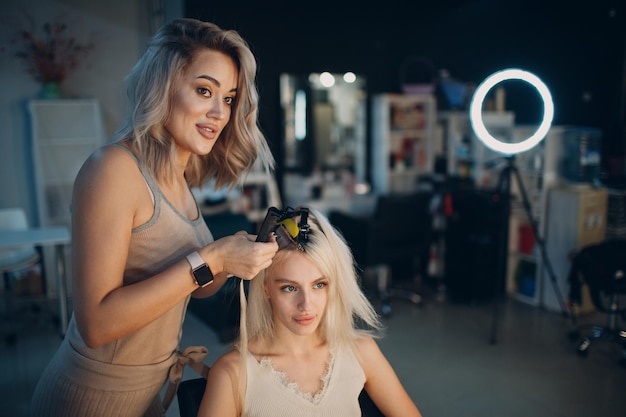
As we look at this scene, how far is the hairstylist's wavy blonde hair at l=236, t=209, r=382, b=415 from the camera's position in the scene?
1597 mm

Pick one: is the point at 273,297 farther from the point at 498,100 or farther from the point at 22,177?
the point at 498,100

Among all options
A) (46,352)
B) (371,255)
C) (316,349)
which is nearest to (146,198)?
(316,349)

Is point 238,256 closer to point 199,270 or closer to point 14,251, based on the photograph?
point 199,270

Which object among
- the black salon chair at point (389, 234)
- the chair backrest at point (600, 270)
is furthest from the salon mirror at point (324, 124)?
the chair backrest at point (600, 270)

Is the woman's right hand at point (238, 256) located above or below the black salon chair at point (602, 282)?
above

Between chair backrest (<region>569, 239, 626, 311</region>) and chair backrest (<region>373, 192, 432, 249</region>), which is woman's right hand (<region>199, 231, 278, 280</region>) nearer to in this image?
chair backrest (<region>569, 239, 626, 311</region>)

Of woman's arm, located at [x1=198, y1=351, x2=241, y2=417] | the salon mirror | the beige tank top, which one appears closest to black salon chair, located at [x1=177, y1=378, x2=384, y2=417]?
woman's arm, located at [x1=198, y1=351, x2=241, y2=417]

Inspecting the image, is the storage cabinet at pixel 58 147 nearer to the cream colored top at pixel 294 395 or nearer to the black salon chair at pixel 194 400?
the black salon chair at pixel 194 400

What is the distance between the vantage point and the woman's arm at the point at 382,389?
166 centimetres

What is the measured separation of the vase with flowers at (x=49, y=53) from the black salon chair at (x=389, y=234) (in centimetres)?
278

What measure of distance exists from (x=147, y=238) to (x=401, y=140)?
482 centimetres

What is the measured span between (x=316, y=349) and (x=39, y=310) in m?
3.62

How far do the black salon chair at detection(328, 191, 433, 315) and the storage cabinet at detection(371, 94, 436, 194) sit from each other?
2.82 feet

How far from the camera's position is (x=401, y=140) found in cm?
576
